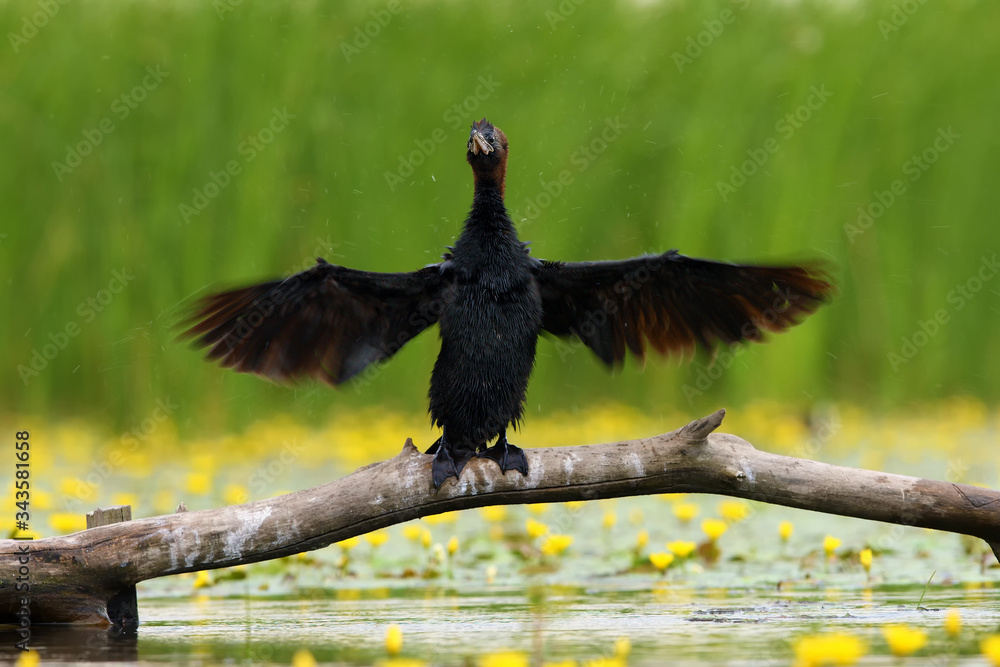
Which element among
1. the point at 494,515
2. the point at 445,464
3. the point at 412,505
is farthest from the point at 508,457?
the point at 494,515

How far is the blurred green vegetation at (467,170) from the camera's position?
760 cm

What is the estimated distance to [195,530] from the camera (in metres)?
3.46

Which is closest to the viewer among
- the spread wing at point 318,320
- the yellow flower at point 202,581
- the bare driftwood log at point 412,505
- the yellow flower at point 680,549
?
the bare driftwood log at point 412,505

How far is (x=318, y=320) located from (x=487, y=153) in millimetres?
786

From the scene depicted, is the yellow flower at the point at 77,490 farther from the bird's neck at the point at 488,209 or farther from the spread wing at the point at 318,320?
the bird's neck at the point at 488,209

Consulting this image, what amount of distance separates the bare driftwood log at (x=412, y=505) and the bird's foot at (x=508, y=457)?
0.10ft

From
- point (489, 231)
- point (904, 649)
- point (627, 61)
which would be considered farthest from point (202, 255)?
point (904, 649)

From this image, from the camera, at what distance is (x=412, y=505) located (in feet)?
A: 11.5

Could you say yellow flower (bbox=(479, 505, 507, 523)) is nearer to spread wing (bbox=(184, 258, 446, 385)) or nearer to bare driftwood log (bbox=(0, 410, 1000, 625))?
spread wing (bbox=(184, 258, 446, 385))

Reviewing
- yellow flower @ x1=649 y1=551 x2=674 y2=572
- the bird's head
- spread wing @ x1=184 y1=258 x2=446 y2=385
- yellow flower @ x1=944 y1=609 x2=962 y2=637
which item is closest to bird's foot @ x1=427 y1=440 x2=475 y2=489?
spread wing @ x1=184 y1=258 x2=446 y2=385

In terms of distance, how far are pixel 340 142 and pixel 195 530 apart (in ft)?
16.3

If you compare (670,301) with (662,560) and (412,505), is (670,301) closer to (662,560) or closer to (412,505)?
(662,560)

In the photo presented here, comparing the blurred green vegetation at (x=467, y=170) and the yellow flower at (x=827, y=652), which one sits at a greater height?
the blurred green vegetation at (x=467, y=170)

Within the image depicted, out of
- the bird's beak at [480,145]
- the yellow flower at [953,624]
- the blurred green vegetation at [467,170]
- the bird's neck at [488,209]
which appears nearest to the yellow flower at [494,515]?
the bird's neck at [488,209]
